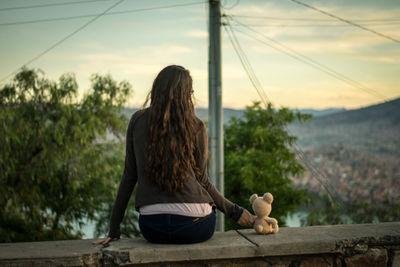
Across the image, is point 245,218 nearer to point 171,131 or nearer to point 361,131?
point 171,131

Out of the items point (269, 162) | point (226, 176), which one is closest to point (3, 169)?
point (226, 176)

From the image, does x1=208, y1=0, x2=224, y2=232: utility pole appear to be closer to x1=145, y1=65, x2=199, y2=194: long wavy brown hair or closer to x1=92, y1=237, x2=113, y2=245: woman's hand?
x1=92, y1=237, x2=113, y2=245: woman's hand

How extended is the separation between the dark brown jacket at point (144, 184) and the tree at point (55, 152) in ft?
24.6

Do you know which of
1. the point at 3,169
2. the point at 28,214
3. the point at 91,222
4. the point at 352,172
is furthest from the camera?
the point at 352,172

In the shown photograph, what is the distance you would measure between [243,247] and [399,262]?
990mm

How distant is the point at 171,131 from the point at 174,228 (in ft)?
1.74

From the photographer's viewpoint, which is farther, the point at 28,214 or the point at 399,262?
the point at 28,214

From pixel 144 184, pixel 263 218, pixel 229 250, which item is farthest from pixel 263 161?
pixel 144 184

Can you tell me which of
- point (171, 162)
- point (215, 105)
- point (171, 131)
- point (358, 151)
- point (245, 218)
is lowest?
point (358, 151)

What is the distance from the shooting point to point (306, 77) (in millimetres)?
20609

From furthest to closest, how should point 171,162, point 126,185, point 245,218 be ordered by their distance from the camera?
point 245,218
point 126,185
point 171,162

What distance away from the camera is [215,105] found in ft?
27.2

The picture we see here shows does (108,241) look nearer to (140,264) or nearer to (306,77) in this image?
(140,264)

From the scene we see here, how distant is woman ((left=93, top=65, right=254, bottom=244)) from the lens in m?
2.20
